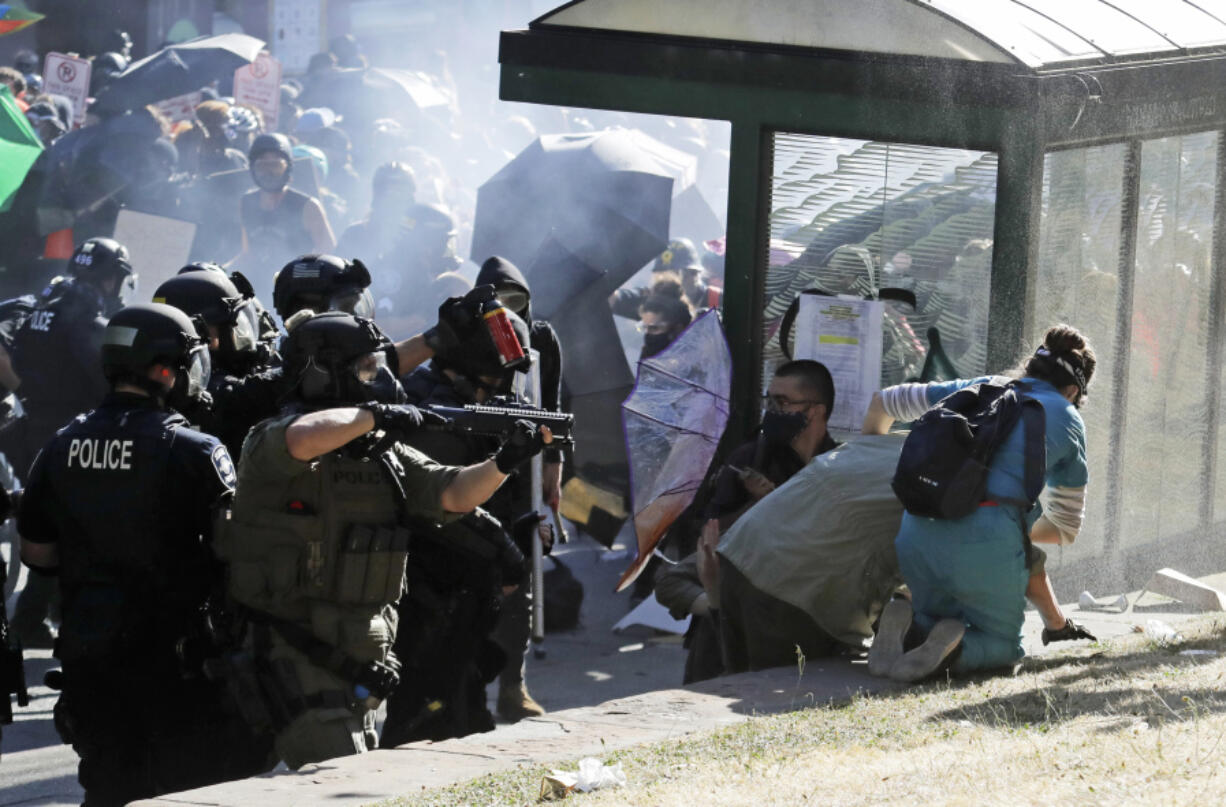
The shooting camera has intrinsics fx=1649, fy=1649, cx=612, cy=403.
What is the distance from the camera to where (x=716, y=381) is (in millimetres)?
7797

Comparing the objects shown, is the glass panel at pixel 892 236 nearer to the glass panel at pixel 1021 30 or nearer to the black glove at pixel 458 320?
the glass panel at pixel 1021 30

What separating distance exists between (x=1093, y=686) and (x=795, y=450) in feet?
5.17

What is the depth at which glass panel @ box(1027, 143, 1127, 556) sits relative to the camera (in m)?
7.58

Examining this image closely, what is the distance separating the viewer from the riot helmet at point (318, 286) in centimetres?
593

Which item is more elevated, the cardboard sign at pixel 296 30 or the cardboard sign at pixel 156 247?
the cardboard sign at pixel 296 30

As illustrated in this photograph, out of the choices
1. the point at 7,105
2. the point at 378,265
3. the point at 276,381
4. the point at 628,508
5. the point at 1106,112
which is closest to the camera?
the point at 276,381

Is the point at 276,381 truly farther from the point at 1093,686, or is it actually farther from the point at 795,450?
the point at 1093,686

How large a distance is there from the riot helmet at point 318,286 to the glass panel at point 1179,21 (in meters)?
4.39

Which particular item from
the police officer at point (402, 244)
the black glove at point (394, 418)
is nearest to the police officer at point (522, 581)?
the black glove at point (394, 418)

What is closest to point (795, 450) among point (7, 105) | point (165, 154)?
point (7, 105)

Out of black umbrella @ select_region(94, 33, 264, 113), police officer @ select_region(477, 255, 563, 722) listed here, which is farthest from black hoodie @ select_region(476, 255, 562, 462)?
black umbrella @ select_region(94, 33, 264, 113)

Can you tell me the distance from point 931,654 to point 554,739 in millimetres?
1417

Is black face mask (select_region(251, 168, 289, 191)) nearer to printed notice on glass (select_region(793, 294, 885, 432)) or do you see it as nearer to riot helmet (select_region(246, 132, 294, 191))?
riot helmet (select_region(246, 132, 294, 191))

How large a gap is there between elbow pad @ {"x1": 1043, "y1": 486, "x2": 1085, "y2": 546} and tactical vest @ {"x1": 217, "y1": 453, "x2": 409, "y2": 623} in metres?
2.49
